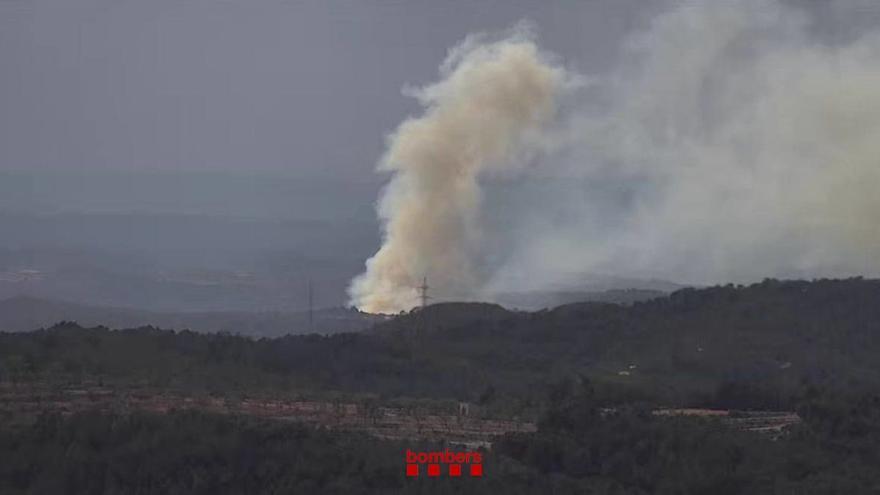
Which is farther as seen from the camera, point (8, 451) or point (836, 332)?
point (836, 332)

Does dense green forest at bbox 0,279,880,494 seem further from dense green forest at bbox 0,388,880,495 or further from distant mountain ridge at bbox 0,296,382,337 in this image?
distant mountain ridge at bbox 0,296,382,337

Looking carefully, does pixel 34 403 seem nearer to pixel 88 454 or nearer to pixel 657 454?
pixel 88 454

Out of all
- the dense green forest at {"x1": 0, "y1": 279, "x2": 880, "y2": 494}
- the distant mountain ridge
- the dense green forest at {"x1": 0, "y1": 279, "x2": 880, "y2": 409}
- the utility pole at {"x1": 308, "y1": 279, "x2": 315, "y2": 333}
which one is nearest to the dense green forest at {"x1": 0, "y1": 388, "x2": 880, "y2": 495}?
the dense green forest at {"x1": 0, "y1": 279, "x2": 880, "y2": 494}

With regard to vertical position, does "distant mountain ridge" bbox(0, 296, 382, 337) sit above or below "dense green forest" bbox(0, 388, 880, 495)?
above

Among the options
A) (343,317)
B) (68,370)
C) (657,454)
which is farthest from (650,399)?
(343,317)

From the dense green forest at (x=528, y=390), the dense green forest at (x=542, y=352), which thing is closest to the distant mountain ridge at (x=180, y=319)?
the dense green forest at (x=542, y=352)

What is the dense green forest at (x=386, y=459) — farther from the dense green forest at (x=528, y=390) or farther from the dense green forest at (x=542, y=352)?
the dense green forest at (x=542, y=352)

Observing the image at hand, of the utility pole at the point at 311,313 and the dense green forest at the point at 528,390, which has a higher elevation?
the utility pole at the point at 311,313

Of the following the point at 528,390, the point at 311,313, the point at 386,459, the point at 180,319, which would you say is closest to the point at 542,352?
the point at 528,390

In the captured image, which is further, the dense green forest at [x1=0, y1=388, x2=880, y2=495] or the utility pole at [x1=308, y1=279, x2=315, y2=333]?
the utility pole at [x1=308, y1=279, x2=315, y2=333]

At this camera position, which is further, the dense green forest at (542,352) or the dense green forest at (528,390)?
the dense green forest at (542,352)

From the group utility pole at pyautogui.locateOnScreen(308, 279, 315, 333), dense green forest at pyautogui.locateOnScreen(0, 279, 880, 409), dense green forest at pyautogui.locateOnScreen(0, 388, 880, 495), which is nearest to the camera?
dense green forest at pyautogui.locateOnScreen(0, 388, 880, 495)
